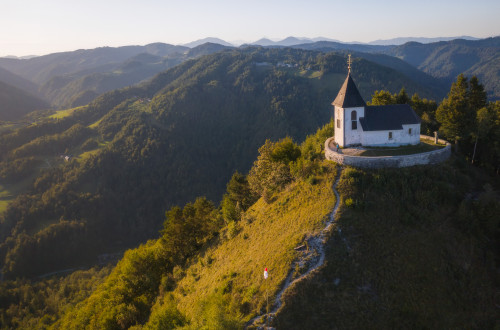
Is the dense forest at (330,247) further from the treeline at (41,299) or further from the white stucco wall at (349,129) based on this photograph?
the white stucco wall at (349,129)

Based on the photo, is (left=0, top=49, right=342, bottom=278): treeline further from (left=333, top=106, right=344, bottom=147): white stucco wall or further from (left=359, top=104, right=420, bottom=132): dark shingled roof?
(left=359, top=104, right=420, bottom=132): dark shingled roof

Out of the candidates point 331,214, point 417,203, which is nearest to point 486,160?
point 417,203

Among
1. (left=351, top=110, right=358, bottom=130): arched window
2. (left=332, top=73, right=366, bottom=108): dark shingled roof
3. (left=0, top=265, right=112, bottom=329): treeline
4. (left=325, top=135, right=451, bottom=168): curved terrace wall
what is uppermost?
(left=332, top=73, right=366, bottom=108): dark shingled roof

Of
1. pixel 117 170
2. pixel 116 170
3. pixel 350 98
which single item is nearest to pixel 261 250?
pixel 350 98

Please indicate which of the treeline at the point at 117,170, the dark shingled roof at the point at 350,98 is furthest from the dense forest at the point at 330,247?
the treeline at the point at 117,170

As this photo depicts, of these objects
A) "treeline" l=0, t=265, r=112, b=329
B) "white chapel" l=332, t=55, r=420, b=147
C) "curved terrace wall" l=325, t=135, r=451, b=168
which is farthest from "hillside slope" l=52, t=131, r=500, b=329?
"treeline" l=0, t=265, r=112, b=329
